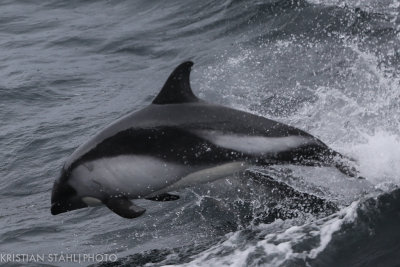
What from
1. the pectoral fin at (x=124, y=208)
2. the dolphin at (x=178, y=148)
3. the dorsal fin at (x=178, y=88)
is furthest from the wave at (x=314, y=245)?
the dorsal fin at (x=178, y=88)

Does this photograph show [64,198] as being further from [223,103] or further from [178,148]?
[223,103]

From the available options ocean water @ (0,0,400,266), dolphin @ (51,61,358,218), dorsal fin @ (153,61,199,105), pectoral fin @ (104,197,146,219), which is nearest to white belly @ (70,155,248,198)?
dolphin @ (51,61,358,218)

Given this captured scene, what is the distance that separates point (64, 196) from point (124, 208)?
783 millimetres

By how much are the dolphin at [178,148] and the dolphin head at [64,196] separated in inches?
5.1

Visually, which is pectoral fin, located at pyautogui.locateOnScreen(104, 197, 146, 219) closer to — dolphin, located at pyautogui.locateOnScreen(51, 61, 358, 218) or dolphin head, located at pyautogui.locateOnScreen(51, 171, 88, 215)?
dolphin, located at pyautogui.locateOnScreen(51, 61, 358, 218)

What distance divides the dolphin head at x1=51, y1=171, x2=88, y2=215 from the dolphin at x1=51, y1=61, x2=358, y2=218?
130mm

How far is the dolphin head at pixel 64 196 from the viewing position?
→ 26.1 feet

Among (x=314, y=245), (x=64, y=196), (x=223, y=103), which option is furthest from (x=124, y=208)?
(x=223, y=103)

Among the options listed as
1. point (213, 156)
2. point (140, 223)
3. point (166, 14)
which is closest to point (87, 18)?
point (166, 14)

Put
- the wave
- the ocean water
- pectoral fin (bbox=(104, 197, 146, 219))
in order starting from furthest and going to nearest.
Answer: the ocean water, pectoral fin (bbox=(104, 197, 146, 219)), the wave

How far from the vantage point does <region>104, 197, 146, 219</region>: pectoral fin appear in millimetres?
7508

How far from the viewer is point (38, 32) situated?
19.2 m

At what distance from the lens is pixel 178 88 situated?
760cm

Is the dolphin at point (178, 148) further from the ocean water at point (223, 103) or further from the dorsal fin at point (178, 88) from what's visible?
the ocean water at point (223, 103)
